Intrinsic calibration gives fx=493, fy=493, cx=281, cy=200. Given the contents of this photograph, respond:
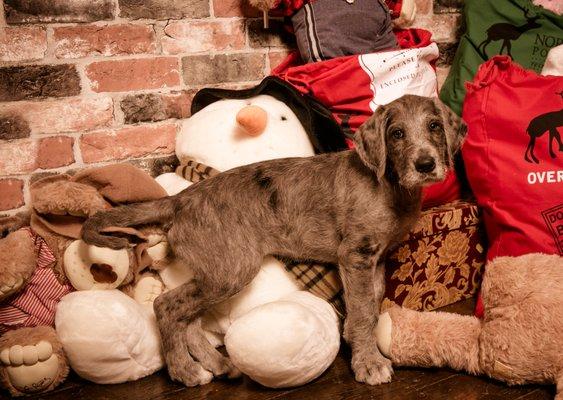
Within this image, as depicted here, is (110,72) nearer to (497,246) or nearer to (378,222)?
(378,222)

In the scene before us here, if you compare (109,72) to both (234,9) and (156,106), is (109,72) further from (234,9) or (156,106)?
(234,9)

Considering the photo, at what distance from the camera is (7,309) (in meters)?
1.88

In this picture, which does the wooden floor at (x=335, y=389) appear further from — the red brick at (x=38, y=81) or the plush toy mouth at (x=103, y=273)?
the red brick at (x=38, y=81)

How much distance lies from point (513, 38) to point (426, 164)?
4.86ft

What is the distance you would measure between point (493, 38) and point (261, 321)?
6.76 feet

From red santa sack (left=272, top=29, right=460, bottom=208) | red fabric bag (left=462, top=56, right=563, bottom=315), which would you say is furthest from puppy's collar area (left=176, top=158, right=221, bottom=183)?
red fabric bag (left=462, top=56, right=563, bottom=315)

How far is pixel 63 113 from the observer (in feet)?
7.65

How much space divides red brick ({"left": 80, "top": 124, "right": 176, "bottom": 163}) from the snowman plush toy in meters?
0.19

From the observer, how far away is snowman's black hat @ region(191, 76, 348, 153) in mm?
2293

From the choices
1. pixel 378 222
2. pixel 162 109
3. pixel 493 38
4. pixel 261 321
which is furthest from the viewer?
pixel 493 38

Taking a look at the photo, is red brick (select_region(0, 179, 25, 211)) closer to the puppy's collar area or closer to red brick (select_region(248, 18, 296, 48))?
the puppy's collar area

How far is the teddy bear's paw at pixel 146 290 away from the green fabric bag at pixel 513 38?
71.0 inches

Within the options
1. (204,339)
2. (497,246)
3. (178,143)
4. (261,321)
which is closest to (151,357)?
(204,339)

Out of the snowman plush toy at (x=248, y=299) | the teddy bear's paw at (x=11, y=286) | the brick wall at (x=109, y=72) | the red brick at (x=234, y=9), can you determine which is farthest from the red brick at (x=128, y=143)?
the teddy bear's paw at (x=11, y=286)
